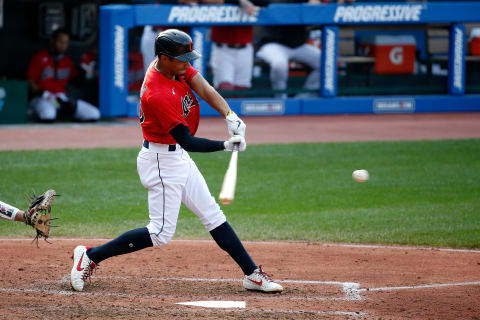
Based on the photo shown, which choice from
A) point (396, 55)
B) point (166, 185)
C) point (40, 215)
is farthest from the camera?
point (396, 55)

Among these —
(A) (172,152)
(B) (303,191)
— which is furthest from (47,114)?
(A) (172,152)

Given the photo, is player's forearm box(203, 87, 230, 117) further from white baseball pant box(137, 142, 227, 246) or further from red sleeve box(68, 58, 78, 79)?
red sleeve box(68, 58, 78, 79)

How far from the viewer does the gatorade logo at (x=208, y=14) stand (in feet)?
43.6

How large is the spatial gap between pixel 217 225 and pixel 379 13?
10.2 metres

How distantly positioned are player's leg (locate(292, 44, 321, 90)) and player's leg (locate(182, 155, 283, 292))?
375 inches

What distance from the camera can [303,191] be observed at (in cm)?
849

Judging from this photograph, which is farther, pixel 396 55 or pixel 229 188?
pixel 396 55

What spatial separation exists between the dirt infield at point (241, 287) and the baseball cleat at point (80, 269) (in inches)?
2.7

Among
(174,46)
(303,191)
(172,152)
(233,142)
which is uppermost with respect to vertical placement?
(174,46)

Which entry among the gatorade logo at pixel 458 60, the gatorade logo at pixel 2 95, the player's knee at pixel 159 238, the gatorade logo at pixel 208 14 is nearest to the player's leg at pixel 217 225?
the player's knee at pixel 159 238

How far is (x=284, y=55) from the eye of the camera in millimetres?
13914

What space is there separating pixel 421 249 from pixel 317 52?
27.3ft

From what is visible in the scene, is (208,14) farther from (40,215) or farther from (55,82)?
(40,215)

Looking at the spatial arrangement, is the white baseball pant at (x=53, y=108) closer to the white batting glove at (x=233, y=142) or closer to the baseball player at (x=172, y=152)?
the baseball player at (x=172, y=152)
